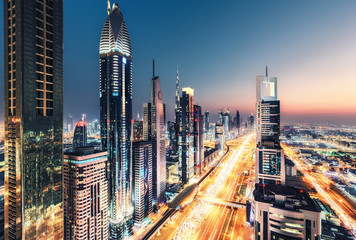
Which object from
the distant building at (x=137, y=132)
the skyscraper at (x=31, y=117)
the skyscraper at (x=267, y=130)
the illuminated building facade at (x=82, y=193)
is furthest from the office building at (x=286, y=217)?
the distant building at (x=137, y=132)

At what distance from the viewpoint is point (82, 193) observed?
111 feet

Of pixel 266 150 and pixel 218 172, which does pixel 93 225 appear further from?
pixel 218 172

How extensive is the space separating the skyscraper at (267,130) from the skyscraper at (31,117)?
5525 centimetres

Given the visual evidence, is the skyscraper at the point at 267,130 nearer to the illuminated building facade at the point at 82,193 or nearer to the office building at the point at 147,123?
the office building at the point at 147,123

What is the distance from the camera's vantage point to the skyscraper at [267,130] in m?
55.6

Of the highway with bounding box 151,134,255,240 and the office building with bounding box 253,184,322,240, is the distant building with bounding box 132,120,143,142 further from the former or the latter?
the office building with bounding box 253,184,322,240

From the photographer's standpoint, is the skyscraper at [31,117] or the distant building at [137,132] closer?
the skyscraper at [31,117]

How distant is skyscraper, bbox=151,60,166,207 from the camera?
63359mm

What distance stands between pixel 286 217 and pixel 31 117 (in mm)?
40760

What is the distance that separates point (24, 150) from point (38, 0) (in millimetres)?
19930

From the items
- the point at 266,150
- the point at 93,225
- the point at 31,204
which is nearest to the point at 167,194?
the point at 93,225

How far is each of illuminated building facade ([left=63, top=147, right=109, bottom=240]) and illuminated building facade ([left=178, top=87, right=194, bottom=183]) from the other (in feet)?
157

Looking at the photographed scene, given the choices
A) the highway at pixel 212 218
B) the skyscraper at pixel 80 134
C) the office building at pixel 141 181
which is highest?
the skyscraper at pixel 80 134

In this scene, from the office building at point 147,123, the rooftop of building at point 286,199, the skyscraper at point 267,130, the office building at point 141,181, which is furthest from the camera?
the office building at point 147,123
